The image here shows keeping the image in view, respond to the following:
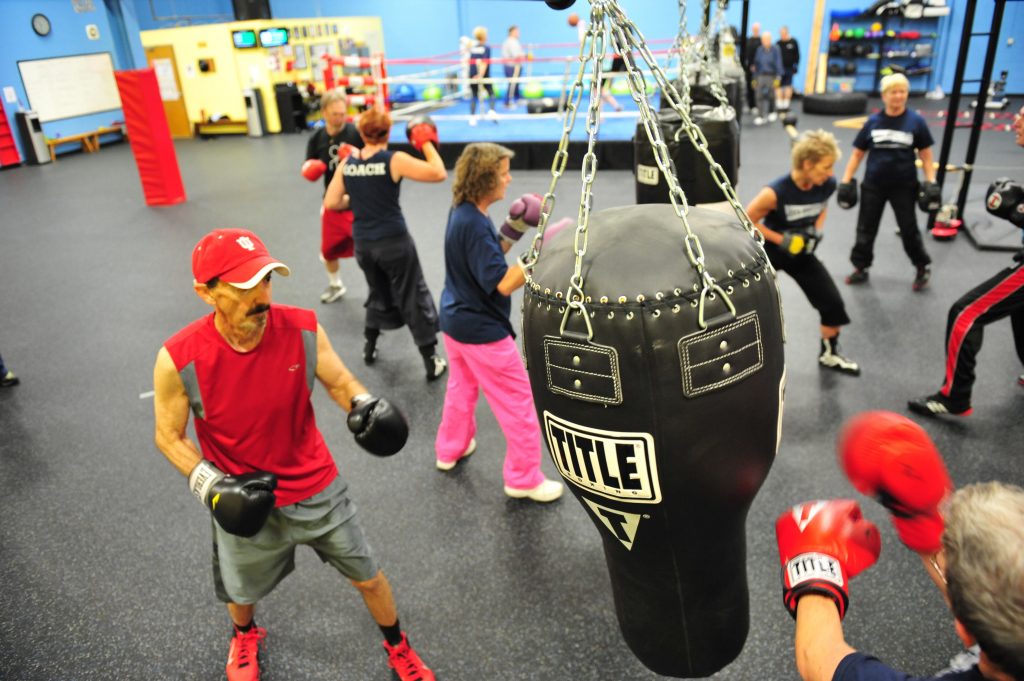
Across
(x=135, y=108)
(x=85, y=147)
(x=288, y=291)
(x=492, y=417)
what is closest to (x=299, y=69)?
(x=85, y=147)

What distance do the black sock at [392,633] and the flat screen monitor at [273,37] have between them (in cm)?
1246

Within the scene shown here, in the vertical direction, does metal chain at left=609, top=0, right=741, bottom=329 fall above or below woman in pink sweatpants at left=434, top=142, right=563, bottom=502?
above

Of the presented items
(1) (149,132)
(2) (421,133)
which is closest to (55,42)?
(1) (149,132)

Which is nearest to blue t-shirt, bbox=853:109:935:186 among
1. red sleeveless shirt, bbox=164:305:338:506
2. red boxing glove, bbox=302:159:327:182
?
red boxing glove, bbox=302:159:327:182

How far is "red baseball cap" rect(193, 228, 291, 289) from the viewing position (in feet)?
5.51

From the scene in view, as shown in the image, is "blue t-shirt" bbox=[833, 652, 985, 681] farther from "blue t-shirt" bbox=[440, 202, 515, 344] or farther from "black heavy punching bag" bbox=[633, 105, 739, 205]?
"blue t-shirt" bbox=[440, 202, 515, 344]

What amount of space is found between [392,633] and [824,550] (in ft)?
4.53

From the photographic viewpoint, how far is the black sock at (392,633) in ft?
7.06

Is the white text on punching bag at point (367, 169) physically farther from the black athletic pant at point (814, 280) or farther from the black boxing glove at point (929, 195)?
the black boxing glove at point (929, 195)

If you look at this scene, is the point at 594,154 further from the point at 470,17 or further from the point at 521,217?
the point at 470,17

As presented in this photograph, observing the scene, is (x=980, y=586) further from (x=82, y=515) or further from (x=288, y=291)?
(x=288, y=291)

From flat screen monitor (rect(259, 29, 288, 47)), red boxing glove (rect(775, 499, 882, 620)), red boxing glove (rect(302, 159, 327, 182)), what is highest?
flat screen monitor (rect(259, 29, 288, 47))

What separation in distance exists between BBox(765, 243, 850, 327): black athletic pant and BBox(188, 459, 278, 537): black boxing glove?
2613mm

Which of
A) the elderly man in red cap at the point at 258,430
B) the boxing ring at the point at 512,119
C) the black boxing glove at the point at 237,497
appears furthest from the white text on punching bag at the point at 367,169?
the boxing ring at the point at 512,119
